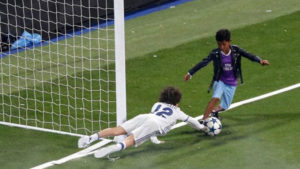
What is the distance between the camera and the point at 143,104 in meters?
14.4

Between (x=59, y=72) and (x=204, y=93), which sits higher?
(x=59, y=72)

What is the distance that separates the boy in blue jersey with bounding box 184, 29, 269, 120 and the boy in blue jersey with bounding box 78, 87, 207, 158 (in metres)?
0.91

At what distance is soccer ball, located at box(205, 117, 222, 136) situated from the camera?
12.7 m

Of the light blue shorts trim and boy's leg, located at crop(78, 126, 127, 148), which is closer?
boy's leg, located at crop(78, 126, 127, 148)

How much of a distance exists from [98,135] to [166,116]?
99cm

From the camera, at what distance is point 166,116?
39.1 ft

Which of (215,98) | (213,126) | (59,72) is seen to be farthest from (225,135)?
(59,72)

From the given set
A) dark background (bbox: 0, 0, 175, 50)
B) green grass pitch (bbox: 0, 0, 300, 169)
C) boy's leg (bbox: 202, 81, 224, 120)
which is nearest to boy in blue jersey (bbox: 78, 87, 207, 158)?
green grass pitch (bbox: 0, 0, 300, 169)

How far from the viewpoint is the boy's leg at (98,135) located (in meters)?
11.8

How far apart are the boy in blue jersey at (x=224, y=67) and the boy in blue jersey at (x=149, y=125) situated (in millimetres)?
910

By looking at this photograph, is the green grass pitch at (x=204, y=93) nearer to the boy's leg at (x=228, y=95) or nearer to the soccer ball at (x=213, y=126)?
the soccer ball at (x=213, y=126)

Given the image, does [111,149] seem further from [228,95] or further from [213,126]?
[228,95]

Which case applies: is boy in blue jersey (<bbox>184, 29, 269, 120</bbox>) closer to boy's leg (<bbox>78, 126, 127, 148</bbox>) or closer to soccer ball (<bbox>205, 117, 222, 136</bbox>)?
soccer ball (<bbox>205, 117, 222, 136</bbox>)

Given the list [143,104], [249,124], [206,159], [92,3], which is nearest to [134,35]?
[92,3]
